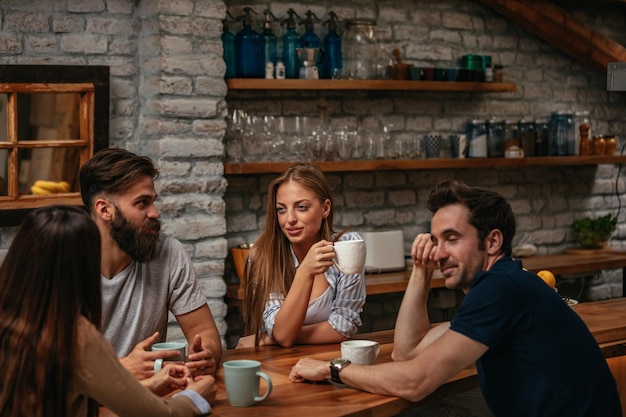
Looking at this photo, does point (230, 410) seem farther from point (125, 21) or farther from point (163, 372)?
→ point (125, 21)

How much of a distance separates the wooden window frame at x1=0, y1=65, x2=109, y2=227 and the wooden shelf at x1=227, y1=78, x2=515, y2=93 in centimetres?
73

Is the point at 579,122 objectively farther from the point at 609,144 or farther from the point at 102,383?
the point at 102,383

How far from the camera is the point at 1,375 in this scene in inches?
81.3

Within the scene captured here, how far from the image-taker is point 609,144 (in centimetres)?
691

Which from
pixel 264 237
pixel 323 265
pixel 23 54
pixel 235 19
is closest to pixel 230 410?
pixel 323 265

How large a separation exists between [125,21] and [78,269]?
3178mm

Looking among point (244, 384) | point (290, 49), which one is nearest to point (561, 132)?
point (290, 49)

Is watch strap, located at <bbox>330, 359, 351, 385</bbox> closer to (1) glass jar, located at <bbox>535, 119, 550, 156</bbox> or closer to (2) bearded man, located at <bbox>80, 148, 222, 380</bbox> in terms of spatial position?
(2) bearded man, located at <bbox>80, 148, 222, 380</bbox>

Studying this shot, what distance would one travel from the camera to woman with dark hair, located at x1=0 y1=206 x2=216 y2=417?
205 cm

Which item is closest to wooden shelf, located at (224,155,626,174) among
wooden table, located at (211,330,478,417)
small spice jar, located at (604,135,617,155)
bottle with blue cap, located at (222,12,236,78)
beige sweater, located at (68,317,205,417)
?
small spice jar, located at (604,135,617,155)

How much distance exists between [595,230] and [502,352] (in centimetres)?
446

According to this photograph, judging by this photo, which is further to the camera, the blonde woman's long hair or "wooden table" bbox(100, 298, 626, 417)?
the blonde woman's long hair

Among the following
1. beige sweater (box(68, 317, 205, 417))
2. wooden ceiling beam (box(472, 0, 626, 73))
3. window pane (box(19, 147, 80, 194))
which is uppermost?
wooden ceiling beam (box(472, 0, 626, 73))

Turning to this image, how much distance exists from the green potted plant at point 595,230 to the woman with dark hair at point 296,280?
12.0 feet
